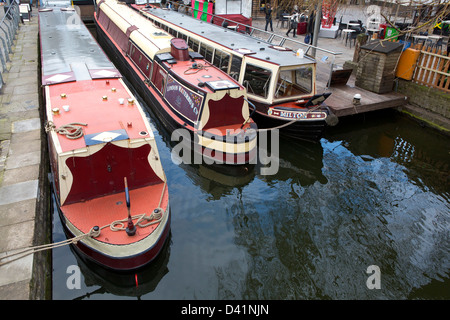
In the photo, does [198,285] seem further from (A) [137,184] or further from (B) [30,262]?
(B) [30,262]

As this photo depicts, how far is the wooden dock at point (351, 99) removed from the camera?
43.4 feet

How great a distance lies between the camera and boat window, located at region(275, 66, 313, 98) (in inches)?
473

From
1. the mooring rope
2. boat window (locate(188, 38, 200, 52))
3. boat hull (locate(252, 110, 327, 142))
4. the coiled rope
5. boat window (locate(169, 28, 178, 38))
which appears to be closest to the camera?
the mooring rope

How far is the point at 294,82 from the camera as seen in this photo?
12477 millimetres

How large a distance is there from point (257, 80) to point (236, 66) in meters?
1.12

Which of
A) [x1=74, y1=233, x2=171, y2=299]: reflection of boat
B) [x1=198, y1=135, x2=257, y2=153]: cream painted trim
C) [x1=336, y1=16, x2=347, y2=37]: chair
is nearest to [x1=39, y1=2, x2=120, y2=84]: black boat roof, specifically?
[x1=198, y1=135, x2=257, y2=153]: cream painted trim

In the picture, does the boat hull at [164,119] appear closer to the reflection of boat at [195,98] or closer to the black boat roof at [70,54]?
the reflection of boat at [195,98]

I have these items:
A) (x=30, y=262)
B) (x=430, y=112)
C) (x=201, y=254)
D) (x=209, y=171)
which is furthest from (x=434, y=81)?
(x=30, y=262)

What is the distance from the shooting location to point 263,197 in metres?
9.85

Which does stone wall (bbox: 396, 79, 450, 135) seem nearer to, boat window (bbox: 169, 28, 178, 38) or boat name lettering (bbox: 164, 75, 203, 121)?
boat name lettering (bbox: 164, 75, 203, 121)

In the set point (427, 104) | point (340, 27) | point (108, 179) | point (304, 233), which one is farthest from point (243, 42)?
point (340, 27)

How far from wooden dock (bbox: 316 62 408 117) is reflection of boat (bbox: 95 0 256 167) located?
4265mm

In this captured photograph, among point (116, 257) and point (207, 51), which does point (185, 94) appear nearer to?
point (207, 51)
